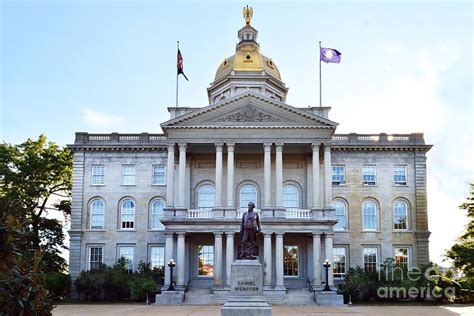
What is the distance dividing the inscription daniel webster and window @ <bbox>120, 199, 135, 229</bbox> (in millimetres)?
28509

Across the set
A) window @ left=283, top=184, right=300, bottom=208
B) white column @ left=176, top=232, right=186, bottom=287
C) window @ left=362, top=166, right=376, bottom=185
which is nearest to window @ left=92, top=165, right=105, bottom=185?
white column @ left=176, top=232, right=186, bottom=287

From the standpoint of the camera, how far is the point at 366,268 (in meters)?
50.6

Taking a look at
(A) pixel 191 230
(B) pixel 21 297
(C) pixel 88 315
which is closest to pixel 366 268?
(A) pixel 191 230

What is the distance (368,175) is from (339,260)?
7667 mm

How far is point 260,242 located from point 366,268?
32.6 ft

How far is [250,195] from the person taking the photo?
5006cm

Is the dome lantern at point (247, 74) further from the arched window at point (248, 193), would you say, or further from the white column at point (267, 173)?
the white column at point (267, 173)

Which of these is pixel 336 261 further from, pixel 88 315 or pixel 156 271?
Answer: pixel 88 315

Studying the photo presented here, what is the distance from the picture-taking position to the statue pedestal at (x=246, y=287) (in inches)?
955

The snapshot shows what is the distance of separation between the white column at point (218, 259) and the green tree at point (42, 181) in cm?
1602

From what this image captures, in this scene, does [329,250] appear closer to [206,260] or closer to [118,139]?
[206,260]

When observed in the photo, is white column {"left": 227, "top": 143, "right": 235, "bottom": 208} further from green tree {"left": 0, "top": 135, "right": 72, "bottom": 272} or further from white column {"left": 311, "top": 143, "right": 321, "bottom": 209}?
green tree {"left": 0, "top": 135, "right": 72, "bottom": 272}

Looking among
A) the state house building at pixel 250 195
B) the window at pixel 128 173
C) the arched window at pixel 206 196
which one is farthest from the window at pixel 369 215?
the window at pixel 128 173

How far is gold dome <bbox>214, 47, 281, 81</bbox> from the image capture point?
193 feet
